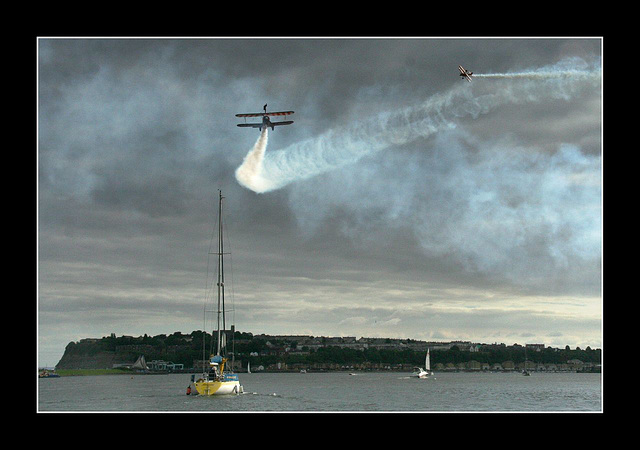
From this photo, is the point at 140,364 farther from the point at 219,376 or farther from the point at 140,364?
the point at 219,376

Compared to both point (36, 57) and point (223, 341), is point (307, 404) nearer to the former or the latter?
point (223, 341)

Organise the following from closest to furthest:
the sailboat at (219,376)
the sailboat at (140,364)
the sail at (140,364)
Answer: the sailboat at (219,376)
the sailboat at (140,364)
the sail at (140,364)

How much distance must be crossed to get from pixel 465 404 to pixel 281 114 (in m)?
32.9

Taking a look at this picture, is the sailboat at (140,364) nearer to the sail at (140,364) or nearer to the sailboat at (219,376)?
the sail at (140,364)

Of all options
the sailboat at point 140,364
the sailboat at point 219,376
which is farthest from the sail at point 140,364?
the sailboat at point 219,376

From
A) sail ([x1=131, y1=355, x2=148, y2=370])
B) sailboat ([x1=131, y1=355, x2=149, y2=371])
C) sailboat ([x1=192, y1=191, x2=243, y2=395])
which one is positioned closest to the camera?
sailboat ([x1=192, y1=191, x2=243, y2=395])

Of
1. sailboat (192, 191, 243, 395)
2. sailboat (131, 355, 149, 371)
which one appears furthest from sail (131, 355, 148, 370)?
sailboat (192, 191, 243, 395)

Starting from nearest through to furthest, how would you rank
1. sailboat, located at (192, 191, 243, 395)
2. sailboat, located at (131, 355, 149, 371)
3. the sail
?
sailboat, located at (192, 191, 243, 395)
sailboat, located at (131, 355, 149, 371)
the sail

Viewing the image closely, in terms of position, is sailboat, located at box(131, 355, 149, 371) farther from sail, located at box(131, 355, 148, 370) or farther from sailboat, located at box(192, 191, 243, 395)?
sailboat, located at box(192, 191, 243, 395)

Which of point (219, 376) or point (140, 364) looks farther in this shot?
point (140, 364)

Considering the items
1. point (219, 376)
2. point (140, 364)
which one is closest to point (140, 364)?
point (140, 364)

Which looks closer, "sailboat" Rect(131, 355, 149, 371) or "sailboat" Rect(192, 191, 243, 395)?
"sailboat" Rect(192, 191, 243, 395)

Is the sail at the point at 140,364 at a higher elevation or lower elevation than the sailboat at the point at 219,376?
lower
